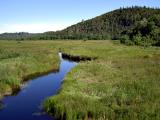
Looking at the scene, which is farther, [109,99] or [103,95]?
[103,95]

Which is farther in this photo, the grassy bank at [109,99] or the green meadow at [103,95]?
the green meadow at [103,95]

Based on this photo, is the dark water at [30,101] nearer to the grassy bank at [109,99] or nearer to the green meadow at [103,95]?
the green meadow at [103,95]

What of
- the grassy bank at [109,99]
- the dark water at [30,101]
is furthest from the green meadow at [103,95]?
the dark water at [30,101]

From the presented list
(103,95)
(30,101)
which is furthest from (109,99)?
(30,101)

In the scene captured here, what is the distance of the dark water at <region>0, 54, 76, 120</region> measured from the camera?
21.2 m

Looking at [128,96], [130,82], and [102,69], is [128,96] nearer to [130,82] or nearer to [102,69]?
[130,82]

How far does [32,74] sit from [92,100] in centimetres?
1972

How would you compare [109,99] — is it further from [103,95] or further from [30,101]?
[30,101]

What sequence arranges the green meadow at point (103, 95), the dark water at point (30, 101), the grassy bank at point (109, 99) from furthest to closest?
the dark water at point (30, 101) < the green meadow at point (103, 95) < the grassy bank at point (109, 99)

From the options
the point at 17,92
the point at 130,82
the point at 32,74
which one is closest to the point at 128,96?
the point at 130,82

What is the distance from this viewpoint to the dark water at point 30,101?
69.6 feet

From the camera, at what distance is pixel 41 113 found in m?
21.2

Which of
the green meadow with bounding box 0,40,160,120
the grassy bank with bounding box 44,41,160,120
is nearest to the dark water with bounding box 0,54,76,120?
the green meadow with bounding box 0,40,160,120

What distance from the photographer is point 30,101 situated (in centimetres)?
2555
